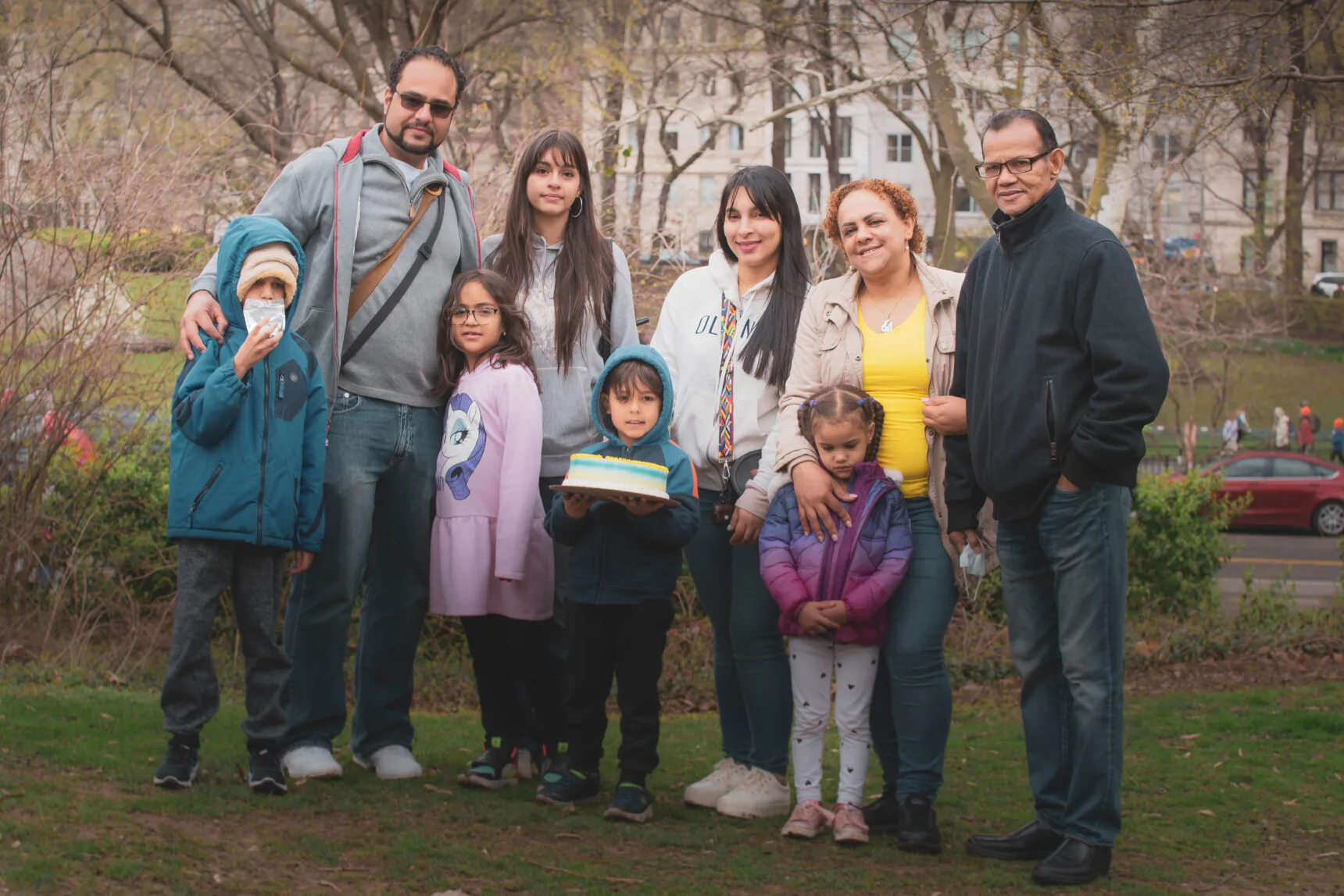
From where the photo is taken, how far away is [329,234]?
460cm

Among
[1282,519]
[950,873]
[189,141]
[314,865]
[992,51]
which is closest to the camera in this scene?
[314,865]

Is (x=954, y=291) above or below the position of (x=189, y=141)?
below

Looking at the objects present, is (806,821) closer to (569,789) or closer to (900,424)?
(569,789)

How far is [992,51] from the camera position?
30.5ft

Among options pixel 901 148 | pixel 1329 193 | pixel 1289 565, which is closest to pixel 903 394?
A: pixel 1289 565

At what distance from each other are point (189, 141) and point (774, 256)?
701cm

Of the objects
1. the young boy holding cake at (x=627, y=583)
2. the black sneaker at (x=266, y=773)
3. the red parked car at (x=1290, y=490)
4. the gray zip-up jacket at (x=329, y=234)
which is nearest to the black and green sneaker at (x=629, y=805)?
the young boy holding cake at (x=627, y=583)

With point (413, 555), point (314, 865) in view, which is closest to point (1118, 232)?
point (413, 555)

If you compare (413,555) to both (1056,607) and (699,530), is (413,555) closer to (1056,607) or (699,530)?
(699,530)

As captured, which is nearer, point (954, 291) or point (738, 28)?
point (954, 291)

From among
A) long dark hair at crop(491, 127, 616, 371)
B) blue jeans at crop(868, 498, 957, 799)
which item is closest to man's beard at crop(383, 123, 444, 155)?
long dark hair at crop(491, 127, 616, 371)

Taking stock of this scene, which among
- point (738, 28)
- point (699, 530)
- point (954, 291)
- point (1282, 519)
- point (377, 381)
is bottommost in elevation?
point (1282, 519)

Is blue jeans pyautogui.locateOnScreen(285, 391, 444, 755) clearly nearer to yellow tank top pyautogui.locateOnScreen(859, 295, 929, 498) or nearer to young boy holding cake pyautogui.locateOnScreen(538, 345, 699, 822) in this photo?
young boy holding cake pyautogui.locateOnScreen(538, 345, 699, 822)

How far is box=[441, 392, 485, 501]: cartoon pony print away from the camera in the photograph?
465cm
